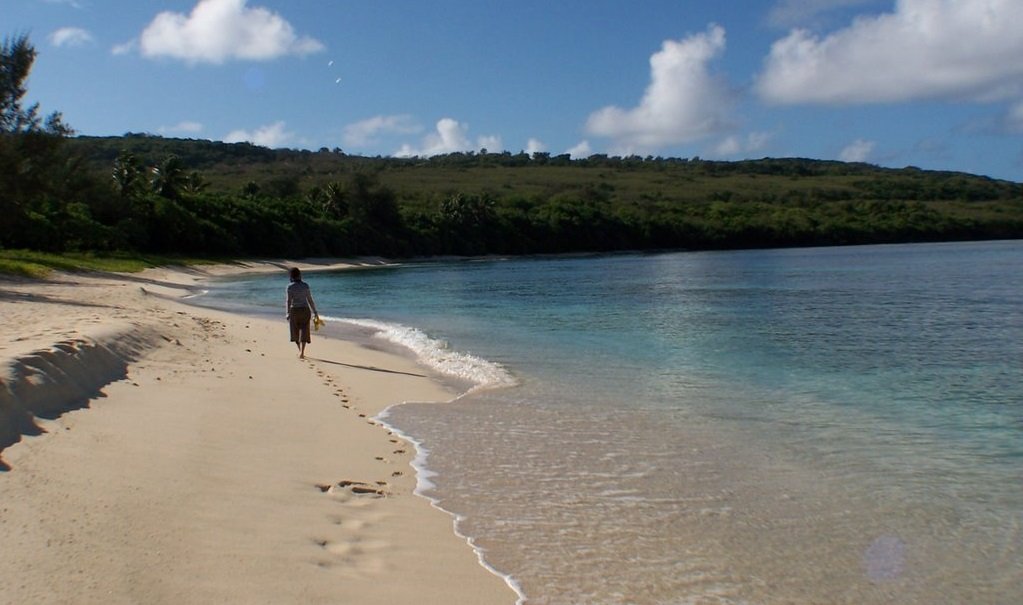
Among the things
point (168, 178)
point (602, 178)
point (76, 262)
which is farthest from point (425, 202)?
point (76, 262)

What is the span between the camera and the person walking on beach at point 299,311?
16047 mm

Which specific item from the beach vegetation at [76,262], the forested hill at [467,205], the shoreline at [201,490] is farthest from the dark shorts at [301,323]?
the forested hill at [467,205]

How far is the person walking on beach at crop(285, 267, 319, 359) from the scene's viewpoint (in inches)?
632

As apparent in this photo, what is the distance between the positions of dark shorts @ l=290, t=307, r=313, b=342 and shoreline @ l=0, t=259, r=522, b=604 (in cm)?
353

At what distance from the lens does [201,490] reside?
6.40 m

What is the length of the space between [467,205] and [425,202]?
29.9 feet

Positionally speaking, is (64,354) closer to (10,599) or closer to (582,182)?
(10,599)

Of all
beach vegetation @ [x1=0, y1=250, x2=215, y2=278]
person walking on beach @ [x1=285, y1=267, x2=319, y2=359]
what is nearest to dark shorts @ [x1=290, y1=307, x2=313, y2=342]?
person walking on beach @ [x1=285, y1=267, x2=319, y2=359]

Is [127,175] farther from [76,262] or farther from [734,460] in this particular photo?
[734,460]

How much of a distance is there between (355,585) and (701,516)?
10.4ft

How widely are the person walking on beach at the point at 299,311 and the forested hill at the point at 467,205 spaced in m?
25.2

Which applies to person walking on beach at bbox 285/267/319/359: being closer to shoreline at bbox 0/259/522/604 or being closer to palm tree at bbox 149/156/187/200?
shoreline at bbox 0/259/522/604

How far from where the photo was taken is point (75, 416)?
7.81m

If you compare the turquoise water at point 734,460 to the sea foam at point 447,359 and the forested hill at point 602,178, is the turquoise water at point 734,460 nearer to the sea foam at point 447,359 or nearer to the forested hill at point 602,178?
the sea foam at point 447,359
